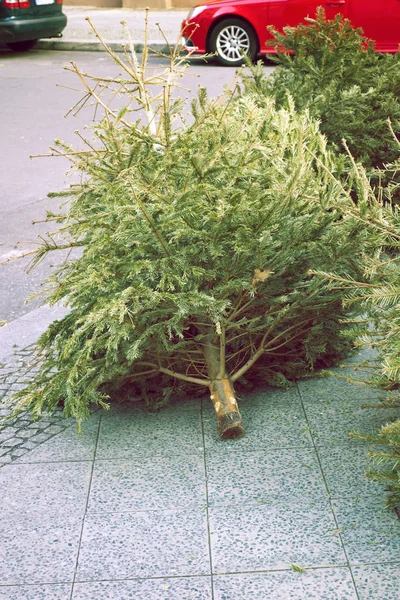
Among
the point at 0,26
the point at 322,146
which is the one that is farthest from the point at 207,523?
the point at 0,26

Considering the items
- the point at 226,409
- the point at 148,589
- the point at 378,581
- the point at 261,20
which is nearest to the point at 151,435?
the point at 226,409

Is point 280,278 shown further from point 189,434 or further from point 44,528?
point 44,528

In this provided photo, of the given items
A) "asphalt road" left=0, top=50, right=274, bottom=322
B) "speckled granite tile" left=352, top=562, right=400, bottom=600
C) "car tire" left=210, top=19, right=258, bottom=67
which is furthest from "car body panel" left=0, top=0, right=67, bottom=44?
"speckled granite tile" left=352, top=562, right=400, bottom=600

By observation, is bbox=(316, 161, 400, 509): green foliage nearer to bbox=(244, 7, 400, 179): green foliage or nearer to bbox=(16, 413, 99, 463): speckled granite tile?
bbox=(16, 413, 99, 463): speckled granite tile

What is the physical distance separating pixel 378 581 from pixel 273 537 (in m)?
0.46

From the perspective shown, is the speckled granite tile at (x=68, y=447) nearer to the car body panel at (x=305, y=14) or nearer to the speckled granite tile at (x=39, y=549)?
the speckled granite tile at (x=39, y=549)

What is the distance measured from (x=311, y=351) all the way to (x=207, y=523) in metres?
1.39

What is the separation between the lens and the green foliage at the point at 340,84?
609cm

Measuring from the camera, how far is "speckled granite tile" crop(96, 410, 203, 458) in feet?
13.3

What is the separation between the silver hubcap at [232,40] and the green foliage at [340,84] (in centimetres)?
856

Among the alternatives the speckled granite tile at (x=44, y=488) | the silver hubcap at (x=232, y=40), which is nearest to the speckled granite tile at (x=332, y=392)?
the speckled granite tile at (x=44, y=488)

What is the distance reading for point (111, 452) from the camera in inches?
160

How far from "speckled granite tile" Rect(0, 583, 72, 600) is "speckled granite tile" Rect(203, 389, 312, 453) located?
1.12 meters

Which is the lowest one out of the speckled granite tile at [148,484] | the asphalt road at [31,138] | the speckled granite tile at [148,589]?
the asphalt road at [31,138]
